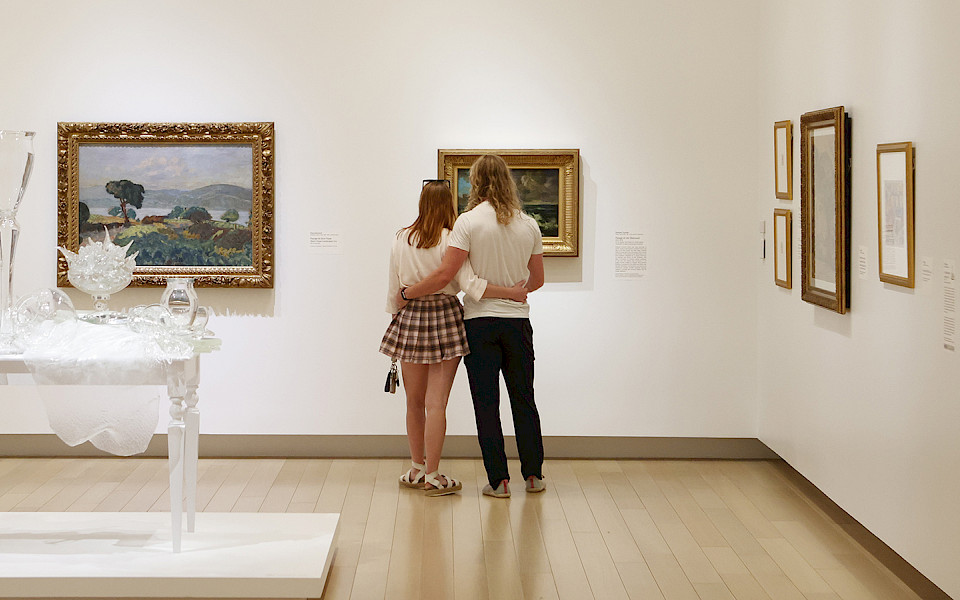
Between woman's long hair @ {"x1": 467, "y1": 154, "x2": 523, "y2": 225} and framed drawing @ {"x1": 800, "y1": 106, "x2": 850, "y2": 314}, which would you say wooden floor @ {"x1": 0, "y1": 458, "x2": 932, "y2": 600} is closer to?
framed drawing @ {"x1": 800, "y1": 106, "x2": 850, "y2": 314}

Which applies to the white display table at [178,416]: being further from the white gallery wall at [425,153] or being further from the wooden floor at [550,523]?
the white gallery wall at [425,153]

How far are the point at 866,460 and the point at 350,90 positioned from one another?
3.60 m

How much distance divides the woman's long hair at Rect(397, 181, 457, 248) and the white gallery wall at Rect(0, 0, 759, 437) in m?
0.93

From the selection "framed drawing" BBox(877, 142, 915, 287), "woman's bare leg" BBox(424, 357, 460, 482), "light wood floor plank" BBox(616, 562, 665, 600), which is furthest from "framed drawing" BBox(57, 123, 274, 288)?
"framed drawing" BBox(877, 142, 915, 287)

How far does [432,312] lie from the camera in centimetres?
528

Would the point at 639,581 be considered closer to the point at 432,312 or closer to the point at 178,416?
the point at 432,312

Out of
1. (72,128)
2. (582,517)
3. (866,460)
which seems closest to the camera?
(866,460)

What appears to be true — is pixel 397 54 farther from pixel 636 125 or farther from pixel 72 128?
pixel 72 128

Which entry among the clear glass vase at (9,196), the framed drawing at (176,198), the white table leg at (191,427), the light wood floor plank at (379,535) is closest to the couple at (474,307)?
the light wood floor plank at (379,535)

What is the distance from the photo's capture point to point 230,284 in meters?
6.14

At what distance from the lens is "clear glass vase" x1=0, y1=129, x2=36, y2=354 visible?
385cm

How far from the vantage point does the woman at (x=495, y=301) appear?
5.17 meters

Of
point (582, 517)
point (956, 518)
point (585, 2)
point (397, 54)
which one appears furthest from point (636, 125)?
point (956, 518)

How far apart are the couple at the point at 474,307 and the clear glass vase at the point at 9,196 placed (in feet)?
6.35
